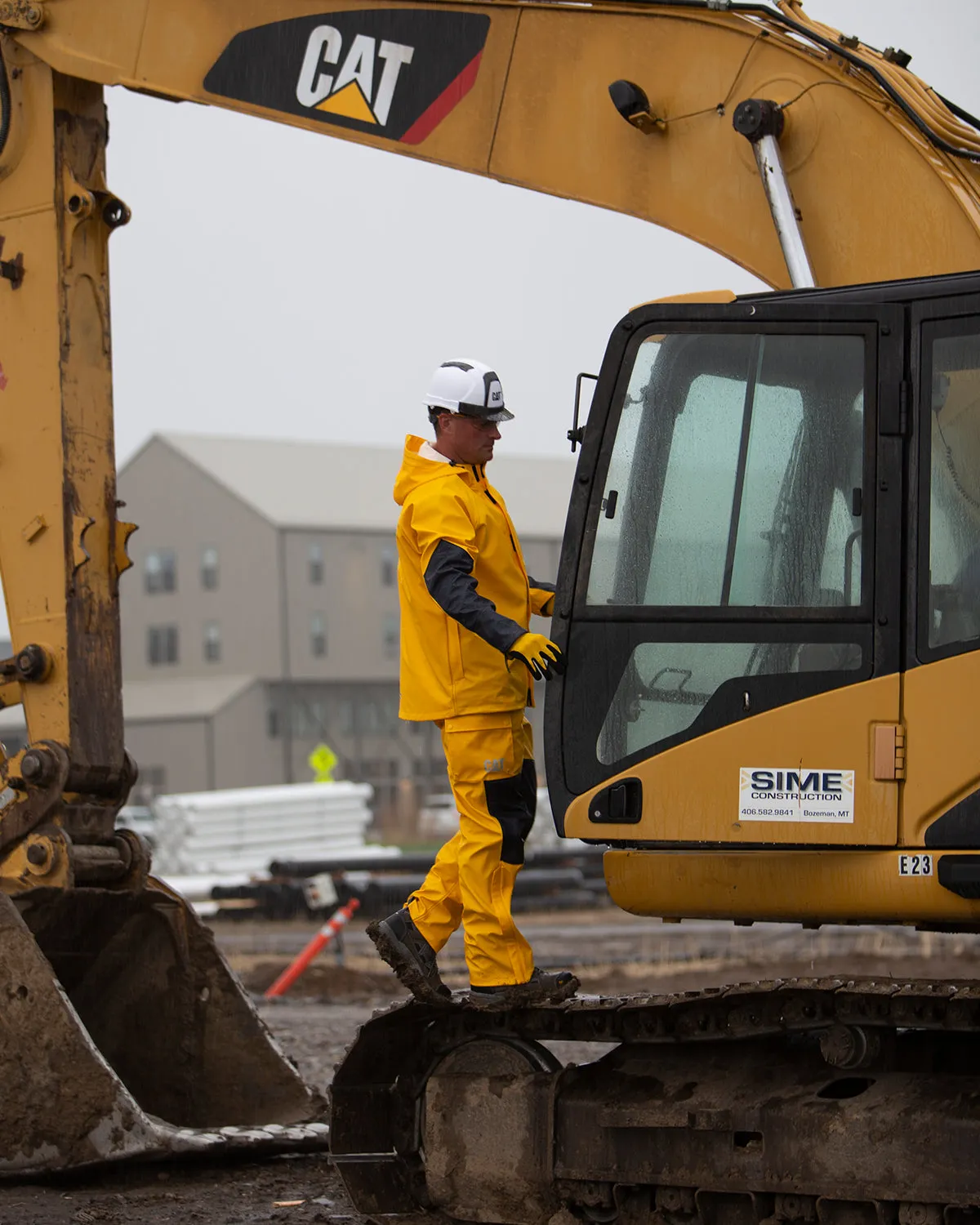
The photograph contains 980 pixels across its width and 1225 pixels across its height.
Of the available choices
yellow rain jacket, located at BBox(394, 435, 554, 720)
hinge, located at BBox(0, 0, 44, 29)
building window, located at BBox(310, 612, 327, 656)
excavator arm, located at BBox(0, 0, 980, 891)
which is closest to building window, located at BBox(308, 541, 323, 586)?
building window, located at BBox(310, 612, 327, 656)

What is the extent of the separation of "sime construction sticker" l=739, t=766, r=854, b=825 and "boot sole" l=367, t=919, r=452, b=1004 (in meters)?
1.26

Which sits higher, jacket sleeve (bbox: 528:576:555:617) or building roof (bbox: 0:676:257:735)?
jacket sleeve (bbox: 528:576:555:617)

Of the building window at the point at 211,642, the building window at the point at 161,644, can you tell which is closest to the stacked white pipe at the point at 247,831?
the building window at the point at 211,642

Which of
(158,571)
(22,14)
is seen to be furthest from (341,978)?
(158,571)

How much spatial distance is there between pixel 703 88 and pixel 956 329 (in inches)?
69.6

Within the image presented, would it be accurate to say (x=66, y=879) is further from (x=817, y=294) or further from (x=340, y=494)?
(x=340, y=494)

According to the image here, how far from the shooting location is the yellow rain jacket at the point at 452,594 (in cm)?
588

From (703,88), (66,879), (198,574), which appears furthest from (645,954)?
(198,574)

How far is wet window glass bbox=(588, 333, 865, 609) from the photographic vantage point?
18.0 ft

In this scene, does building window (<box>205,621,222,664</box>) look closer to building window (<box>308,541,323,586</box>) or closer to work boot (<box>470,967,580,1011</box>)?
building window (<box>308,541,323,586</box>)

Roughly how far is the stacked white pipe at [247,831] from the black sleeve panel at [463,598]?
73.4 ft

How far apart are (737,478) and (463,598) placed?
0.91 metres

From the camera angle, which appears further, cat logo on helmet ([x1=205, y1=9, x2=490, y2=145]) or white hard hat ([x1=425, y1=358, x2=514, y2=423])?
cat logo on helmet ([x1=205, y1=9, x2=490, y2=145])

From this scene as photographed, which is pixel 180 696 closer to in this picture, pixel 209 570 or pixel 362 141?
pixel 209 570
